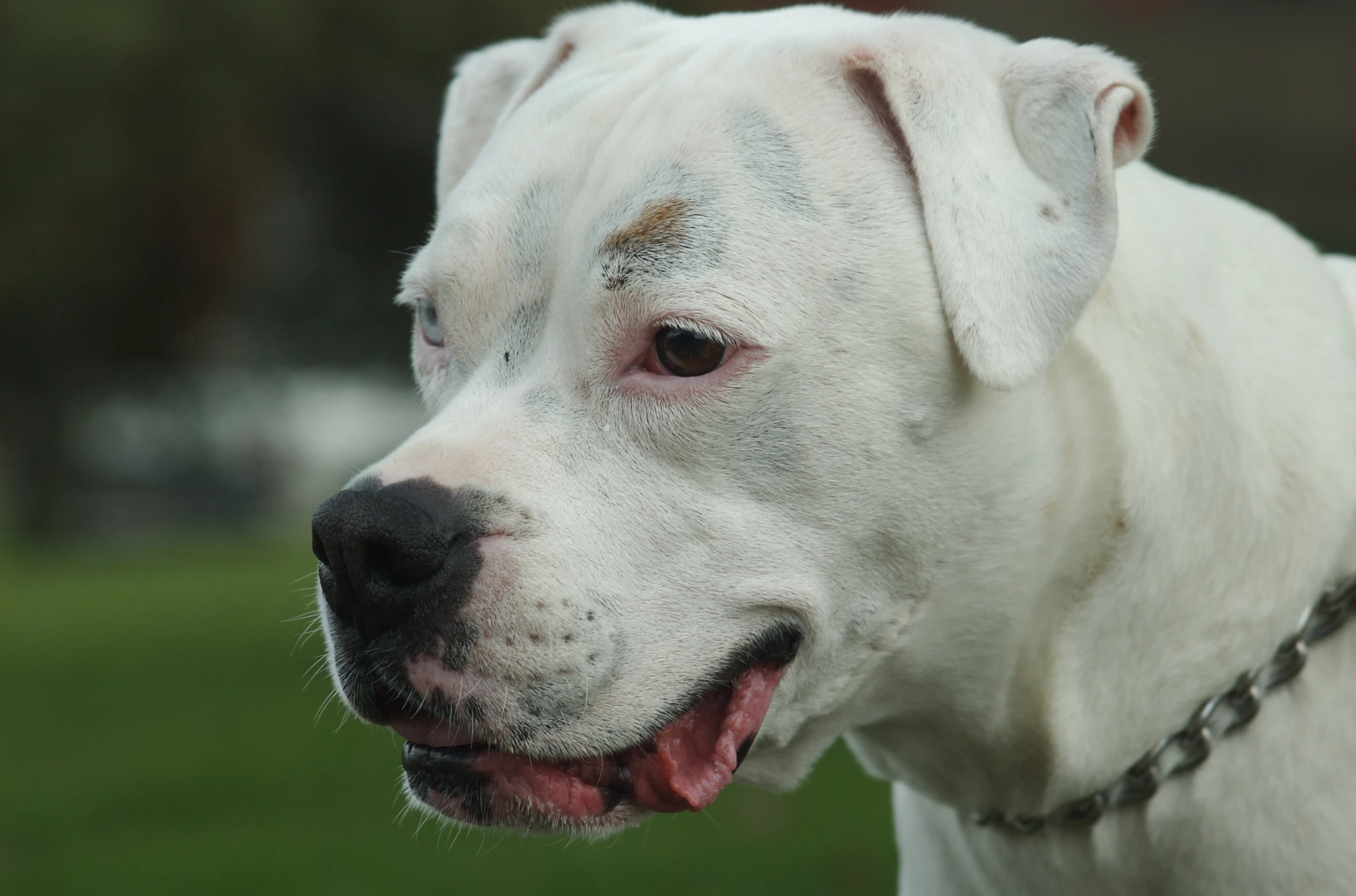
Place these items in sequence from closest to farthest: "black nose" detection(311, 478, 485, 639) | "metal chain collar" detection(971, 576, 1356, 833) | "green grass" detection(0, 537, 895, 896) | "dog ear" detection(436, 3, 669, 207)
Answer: "black nose" detection(311, 478, 485, 639) → "metal chain collar" detection(971, 576, 1356, 833) → "dog ear" detection(436, 3, 669, 207) → "green grass" detection(0, 537, 895, 896)

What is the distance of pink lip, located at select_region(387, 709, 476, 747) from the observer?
2.50 m

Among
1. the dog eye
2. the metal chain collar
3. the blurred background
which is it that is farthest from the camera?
the blurred background

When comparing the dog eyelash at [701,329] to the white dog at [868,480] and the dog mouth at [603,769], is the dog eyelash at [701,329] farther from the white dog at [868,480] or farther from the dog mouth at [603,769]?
the dog mouth at [603,769]

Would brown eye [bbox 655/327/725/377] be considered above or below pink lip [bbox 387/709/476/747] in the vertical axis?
above

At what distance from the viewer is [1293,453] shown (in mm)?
2719

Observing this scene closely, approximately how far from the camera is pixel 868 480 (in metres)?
2.53

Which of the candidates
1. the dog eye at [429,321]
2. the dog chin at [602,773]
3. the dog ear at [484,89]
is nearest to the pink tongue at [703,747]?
the dog chin at [602,773]

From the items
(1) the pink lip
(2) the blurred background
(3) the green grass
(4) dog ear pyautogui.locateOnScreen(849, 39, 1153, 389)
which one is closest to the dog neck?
(4) dog ear pyautogui.locateOnScreen(849, 39, 1153, 389)

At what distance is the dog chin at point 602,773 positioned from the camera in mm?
2539

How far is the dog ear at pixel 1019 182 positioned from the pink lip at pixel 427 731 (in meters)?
1.02

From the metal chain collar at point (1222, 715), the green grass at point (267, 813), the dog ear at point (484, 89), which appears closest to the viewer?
the metal chain collar at point (1222, 715)

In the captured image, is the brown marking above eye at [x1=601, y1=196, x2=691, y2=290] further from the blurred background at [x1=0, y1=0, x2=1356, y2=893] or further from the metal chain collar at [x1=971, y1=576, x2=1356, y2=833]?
the metal chain collar at [x1=971, y1=576, x2=1356, y2=833]

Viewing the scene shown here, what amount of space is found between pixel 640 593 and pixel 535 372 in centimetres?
44

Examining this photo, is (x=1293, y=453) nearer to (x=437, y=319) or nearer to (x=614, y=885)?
(x=437, y=319)
